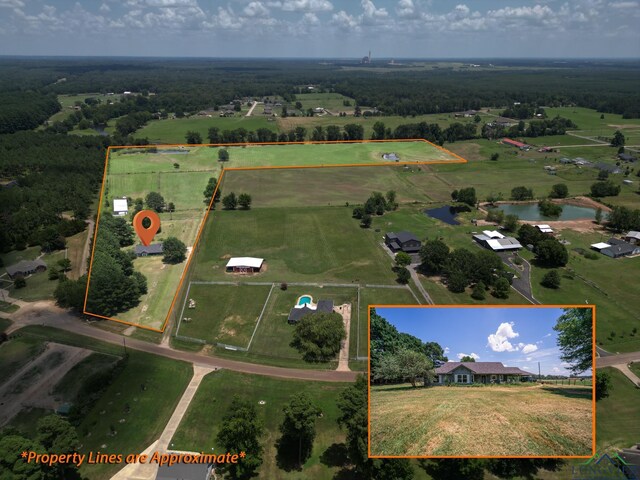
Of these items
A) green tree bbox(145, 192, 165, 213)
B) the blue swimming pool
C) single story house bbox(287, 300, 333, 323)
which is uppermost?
green tree bbox(145, 192, 165, 213)

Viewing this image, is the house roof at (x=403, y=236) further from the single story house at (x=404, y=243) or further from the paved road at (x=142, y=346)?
the paved road at (x=142, y=346)

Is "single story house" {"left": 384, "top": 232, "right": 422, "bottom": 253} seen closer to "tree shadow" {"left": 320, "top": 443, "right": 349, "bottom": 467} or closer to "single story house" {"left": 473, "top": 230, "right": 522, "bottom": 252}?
"single story house" {"left": 473, "top": 230, "right": 522, "bottom": 252}

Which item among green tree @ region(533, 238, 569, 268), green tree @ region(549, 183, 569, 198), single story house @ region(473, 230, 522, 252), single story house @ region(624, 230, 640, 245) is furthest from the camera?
green tree @ region(549, 183, 569, 198)

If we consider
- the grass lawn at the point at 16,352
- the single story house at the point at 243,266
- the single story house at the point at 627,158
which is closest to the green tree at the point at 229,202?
the single story house at the point at 243,266

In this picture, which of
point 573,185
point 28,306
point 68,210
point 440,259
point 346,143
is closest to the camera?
point 28,306

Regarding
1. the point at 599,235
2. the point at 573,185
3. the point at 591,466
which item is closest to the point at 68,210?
the point at 591,466

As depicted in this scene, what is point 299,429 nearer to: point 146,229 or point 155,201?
point 146,229

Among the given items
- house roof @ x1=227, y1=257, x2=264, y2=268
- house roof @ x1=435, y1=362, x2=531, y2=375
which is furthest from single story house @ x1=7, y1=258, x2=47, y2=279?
house roof @ x1=435, y1=362, x2=531, y2=375

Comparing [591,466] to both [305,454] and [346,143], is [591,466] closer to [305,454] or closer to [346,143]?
[305,454]
